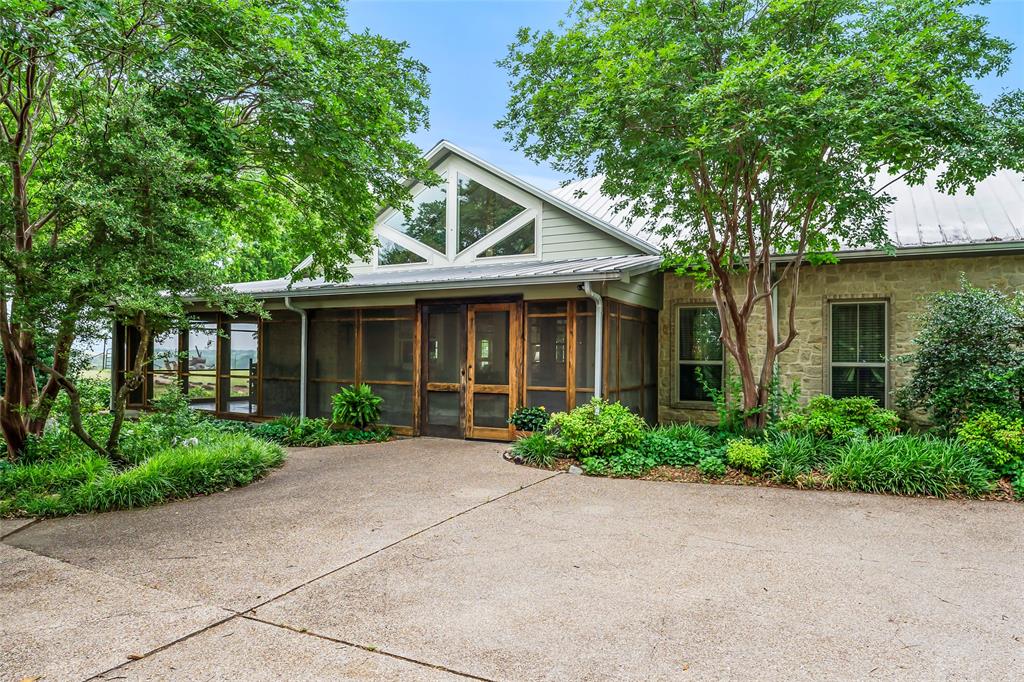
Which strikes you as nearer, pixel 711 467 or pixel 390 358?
pixel 711 467

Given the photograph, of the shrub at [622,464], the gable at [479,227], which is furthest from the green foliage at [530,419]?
the gable at [479,227]

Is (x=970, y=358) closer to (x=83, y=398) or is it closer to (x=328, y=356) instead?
(x=328, y=356)

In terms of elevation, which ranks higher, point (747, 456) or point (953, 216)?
point (953, 216)

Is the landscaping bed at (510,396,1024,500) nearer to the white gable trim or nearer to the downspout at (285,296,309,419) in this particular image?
the white gable trim

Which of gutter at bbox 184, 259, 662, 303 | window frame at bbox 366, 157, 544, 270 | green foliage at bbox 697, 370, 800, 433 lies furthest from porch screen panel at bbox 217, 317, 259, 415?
green foliage at bbox 697, 370, 800, 433

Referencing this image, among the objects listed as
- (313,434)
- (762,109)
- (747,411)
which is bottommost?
(313,434)

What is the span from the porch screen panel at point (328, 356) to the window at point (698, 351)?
5703mm

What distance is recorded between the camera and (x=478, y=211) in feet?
35.9

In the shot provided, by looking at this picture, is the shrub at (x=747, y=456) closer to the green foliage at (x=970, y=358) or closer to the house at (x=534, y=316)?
the house at (x=534, y=316)

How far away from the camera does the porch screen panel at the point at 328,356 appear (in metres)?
10.6

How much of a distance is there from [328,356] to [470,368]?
3.06 meters

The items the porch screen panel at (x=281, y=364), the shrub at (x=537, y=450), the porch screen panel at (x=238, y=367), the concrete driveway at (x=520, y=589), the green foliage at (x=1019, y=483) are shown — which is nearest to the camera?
the concrete driveway at (x=520, y=589)

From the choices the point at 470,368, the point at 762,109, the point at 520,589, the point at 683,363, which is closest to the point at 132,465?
the point at 470,368

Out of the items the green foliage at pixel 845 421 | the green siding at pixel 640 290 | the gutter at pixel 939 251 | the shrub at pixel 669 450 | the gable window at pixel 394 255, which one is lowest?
the shrub at pixel 669 450
